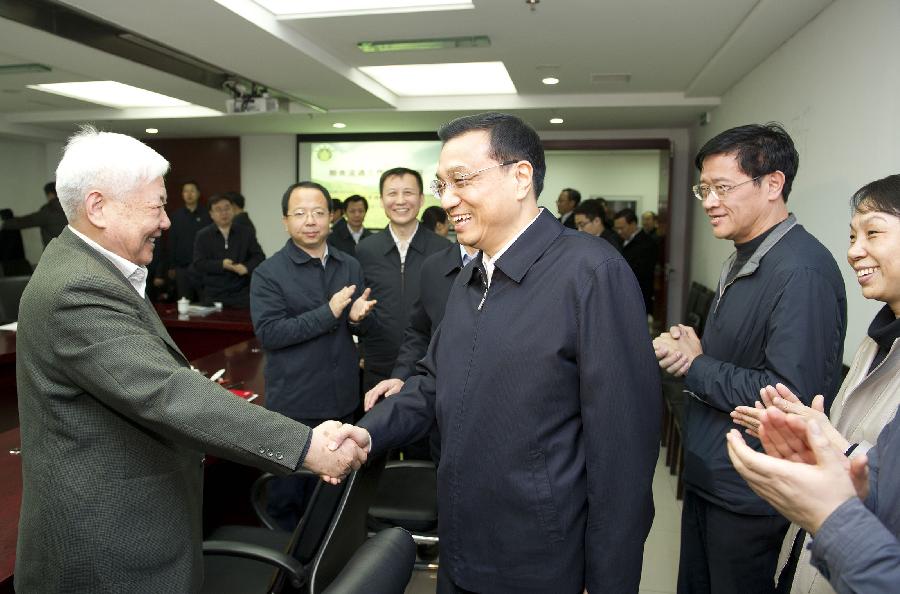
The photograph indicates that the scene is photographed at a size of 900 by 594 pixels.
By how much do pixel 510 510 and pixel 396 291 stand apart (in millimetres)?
1892

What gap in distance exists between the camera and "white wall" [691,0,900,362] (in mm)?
2748

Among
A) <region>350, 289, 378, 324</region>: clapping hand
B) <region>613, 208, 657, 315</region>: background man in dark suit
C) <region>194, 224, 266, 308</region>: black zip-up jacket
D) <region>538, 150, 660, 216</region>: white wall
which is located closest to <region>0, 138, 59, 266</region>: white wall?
<region>194, 224, 266, 308</region>: black zip-up jacket

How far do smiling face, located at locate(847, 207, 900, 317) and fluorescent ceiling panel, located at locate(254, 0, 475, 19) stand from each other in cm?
292

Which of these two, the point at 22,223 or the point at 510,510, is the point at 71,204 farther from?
the point at 22,223

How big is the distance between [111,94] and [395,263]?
5.63 m

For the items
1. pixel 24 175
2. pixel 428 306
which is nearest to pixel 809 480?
pixel 428 306

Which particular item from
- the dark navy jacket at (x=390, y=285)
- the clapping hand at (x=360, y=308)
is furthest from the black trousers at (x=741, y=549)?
the dark navy jacket at (x=390, y=285)

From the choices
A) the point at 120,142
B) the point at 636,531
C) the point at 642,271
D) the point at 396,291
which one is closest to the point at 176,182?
the point at 642,271

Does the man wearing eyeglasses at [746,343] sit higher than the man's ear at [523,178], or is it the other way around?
the man's ear at [523,178]

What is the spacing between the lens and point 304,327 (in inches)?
96.2

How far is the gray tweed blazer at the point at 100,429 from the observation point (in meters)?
1.22

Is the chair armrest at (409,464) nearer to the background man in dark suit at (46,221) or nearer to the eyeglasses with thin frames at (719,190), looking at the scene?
the eyeglasses with thin frames at (719,190)

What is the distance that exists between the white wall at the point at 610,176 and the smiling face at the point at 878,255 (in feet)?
27.9

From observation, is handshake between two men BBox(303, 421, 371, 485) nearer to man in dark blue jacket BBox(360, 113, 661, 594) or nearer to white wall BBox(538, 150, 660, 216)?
man in dark blue jacket BBox(360, 113, 661, 594)
